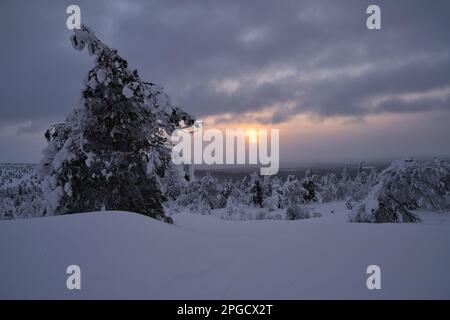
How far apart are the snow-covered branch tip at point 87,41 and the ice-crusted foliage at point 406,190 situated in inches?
419

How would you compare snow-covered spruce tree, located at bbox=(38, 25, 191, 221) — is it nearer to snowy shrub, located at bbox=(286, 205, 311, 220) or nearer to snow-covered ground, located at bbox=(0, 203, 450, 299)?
snow-covered ground, located at bbox=(0, 203, 450, 299)

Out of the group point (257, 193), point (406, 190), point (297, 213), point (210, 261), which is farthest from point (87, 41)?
point (257, 193)

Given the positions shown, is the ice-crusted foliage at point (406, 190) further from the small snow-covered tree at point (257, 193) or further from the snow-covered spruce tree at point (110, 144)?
the small snow-covered tree at point (257, 193)

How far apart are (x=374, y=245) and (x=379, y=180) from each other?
25.9ft

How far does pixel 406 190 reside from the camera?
10414mm

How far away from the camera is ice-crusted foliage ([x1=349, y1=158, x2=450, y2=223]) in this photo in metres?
10.2

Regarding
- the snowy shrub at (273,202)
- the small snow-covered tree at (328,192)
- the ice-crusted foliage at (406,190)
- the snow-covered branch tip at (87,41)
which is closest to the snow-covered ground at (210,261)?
the snow-covered branch tip at (87,41)

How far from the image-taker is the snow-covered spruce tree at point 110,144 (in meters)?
8.24

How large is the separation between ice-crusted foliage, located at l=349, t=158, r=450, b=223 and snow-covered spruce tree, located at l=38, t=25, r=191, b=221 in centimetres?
783

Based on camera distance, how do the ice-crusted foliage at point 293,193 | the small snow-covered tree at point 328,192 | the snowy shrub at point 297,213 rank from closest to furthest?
the snowy shrub at point 297,213
the ice-crusted foliage at point 293,193
the small snow-covered tree at point 328,192

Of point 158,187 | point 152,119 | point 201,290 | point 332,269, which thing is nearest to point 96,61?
point 152,119

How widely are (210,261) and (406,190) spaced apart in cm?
988

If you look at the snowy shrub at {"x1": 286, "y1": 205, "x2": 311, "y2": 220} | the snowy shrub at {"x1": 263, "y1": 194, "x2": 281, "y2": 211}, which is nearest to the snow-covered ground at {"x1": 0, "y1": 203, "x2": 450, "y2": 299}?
the snowy shrub at {"x1": 286, "y1": 205, "x2": 311, "y2": 220}
